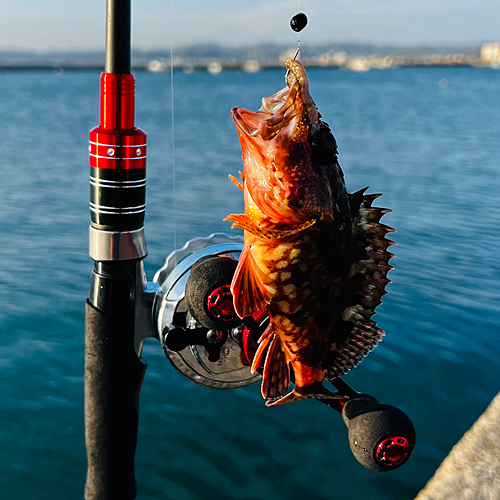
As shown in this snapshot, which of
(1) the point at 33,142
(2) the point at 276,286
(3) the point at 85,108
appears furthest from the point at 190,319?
(3) the point at 85,108

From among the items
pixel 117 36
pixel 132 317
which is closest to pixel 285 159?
pixel 117 36

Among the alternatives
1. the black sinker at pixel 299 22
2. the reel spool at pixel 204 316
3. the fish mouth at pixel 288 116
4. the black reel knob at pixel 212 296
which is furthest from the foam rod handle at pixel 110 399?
the black sinker at pixel 299 22

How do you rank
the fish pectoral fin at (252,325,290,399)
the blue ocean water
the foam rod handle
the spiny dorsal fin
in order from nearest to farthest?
1. the spiny dorsal fin
2. the fish pectoral fin at (252,325,290,399)
3. the foam rod handle
4. the blue ocean water

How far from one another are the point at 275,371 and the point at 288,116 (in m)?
0.82

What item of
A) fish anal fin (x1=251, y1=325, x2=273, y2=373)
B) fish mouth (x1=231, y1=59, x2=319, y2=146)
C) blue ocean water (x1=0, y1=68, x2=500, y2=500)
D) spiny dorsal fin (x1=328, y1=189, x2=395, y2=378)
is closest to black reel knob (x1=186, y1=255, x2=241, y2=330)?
fish anal fin (x1=251, y1=325, x2=273, y2=373)

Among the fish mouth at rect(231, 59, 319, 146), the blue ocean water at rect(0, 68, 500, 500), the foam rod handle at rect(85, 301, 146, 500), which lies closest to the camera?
the fish mouth at rect(231, 59, 319, 146)

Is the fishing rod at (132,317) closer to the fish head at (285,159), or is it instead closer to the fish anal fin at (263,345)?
the fish anal fin at (263,345)

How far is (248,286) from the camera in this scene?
6.31 feet

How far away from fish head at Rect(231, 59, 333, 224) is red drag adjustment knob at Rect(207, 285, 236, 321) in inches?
21.1

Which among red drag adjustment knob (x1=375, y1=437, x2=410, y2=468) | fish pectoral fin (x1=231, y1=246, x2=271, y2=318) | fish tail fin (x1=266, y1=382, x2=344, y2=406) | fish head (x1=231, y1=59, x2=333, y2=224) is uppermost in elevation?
fish head (x1=231, y1=59, x2=333, y2=224)

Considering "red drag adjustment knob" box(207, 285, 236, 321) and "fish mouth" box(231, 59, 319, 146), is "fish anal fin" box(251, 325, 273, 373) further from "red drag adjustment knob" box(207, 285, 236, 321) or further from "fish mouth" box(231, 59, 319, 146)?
"fish mouth" box(231, 59, 319, 146)

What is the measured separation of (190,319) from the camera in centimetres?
256

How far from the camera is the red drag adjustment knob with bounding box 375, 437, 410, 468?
2205mm

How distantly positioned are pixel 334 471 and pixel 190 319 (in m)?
2.27
